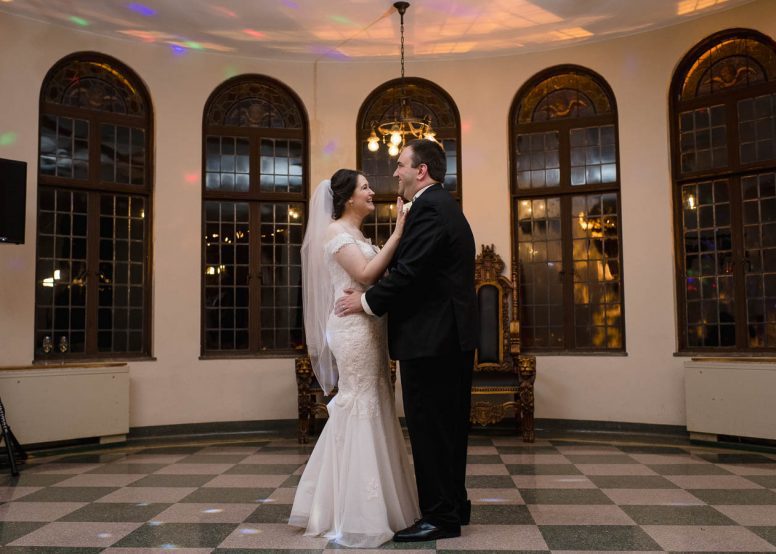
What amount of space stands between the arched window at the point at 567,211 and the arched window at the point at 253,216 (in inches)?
85.4

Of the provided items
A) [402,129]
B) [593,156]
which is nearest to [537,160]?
[593,156]

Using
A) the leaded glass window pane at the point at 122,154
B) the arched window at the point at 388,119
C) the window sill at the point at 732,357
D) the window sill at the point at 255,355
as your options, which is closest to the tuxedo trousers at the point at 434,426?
the window sill at the point at 732,357

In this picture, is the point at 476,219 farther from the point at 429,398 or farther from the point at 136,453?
the point at 429,398

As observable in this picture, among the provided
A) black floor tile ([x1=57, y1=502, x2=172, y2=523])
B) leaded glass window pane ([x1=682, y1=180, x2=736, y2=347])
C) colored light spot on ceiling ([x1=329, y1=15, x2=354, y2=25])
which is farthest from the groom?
leaded glass window pane ([x1=682, y1=180, x2=736, y2=347])

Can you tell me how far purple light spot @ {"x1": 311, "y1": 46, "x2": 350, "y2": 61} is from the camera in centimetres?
718

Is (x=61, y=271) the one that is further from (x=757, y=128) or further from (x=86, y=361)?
(x=757, y=128)

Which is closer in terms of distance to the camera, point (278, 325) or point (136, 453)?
point (136, 453)

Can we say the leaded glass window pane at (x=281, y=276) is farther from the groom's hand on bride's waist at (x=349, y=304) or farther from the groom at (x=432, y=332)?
the groom at (x=432, y=332)

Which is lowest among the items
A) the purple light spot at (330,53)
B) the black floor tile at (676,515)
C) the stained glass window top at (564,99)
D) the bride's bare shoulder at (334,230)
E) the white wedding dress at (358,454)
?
the black floor tile at (676,515)

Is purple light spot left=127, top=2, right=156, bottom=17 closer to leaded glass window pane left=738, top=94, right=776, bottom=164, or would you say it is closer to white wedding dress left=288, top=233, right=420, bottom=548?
white wedding dress left=288, top=233, right=420, bottom=548

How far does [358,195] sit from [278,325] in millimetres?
4015

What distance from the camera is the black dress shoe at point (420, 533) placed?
10.5 ft

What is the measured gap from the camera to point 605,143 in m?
7.12

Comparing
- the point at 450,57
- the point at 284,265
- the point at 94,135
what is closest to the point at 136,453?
the point at 284,265
